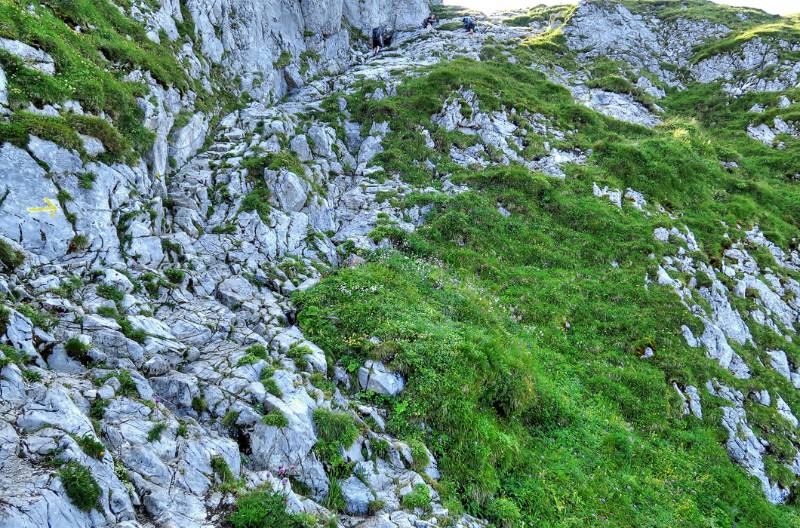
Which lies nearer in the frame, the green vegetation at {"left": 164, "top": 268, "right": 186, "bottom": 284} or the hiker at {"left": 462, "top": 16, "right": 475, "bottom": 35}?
the green vegetation at {"left": 164, "top": 268, "right": 186, "bottom": 284}

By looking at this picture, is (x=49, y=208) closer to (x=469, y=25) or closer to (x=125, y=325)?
(x=125, y=325)

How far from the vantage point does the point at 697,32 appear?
194 ft

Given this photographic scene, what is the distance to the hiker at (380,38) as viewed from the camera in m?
55.4

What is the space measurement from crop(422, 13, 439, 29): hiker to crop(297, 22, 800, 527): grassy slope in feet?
139

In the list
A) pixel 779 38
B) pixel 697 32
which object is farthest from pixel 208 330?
pixel 697 32

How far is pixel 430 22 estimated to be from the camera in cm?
6594

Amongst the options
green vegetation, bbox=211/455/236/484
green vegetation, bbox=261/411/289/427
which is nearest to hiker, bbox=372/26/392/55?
green vegetation, bbox=261/411/289/427

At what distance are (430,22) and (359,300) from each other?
2552 inches

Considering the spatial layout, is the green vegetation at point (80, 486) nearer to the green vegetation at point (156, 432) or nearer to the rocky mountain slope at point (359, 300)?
the rocky mountain slope at point (359, 300)

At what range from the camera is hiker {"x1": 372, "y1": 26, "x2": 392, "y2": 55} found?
5540 cm

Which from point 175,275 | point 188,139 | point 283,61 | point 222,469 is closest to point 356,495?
point 222,469

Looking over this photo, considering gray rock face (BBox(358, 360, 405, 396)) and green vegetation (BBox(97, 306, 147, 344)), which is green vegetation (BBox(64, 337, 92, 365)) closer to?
green vegetation (BBox(97, 306, 147, 344))

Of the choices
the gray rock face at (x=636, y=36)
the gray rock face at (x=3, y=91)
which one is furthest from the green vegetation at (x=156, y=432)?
the gray rock face at (x=636, y=36)

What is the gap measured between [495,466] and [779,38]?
6725 centimetres
